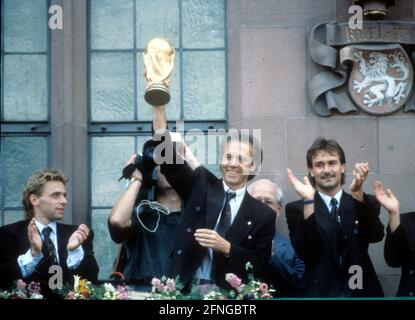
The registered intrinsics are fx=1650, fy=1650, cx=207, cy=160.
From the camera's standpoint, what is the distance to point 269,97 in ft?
43.6

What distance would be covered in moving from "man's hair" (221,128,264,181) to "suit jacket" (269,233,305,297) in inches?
23.7

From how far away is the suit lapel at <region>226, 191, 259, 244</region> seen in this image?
12.6 m

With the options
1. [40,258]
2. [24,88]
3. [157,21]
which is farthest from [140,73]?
[40,258]

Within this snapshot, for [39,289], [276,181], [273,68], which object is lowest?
[39,289]

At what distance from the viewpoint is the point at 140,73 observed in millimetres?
13391

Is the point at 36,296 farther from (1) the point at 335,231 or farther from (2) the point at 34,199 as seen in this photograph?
(1) the point at 335,231

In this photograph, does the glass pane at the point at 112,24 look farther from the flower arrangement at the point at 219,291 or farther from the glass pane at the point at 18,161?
the flower arrangement at the point at 219,291

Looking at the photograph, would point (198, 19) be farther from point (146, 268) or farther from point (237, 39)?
point (146, 268)

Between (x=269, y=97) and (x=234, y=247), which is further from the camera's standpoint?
(x=269, y=97)

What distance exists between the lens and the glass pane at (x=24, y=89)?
44.0 ft

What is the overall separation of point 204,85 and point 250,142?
0.88m

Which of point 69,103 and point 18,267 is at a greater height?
point 69,103

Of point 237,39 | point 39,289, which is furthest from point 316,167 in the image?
point 39,289

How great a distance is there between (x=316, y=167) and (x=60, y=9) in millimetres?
2498
